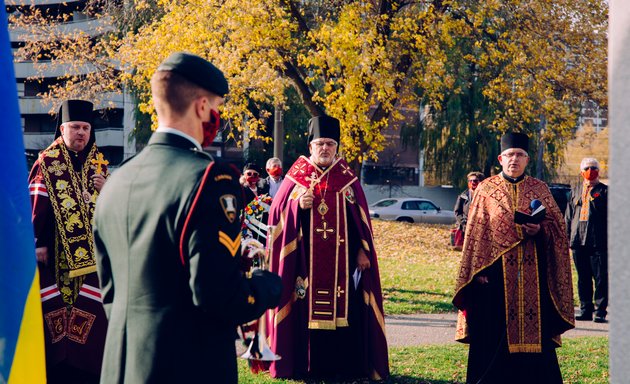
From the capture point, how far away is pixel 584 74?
632 inches

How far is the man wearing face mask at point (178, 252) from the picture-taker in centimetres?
301

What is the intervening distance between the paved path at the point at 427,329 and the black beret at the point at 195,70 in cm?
658

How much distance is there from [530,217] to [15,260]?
4.75 metres

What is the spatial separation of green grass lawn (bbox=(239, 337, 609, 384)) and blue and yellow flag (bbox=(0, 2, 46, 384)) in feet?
13.5

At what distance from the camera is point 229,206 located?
308 centimetres

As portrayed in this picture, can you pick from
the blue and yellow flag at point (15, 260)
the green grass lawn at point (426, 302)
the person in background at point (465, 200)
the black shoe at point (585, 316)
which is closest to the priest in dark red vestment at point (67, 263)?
the green grass lawn at point (426, 302)

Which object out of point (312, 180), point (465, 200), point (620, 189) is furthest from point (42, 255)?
point (465, 200)

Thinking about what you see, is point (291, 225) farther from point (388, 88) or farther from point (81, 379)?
point (388, 88)

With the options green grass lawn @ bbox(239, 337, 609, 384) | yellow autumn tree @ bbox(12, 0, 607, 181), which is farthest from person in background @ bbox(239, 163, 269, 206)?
green grass lawn @ bbox(239, 337, 609, 384)

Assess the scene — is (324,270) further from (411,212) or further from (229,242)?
(411,212)

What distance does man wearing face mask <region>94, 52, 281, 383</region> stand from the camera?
9.86 feet

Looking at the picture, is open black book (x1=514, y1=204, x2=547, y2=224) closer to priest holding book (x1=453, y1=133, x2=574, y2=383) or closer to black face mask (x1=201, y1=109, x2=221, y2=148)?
priest holding book (x1=453, y1=133, x2=574, y2=383)

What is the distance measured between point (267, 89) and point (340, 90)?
1.53 meters

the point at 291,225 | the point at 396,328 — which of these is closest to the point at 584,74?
the point at 396,328
